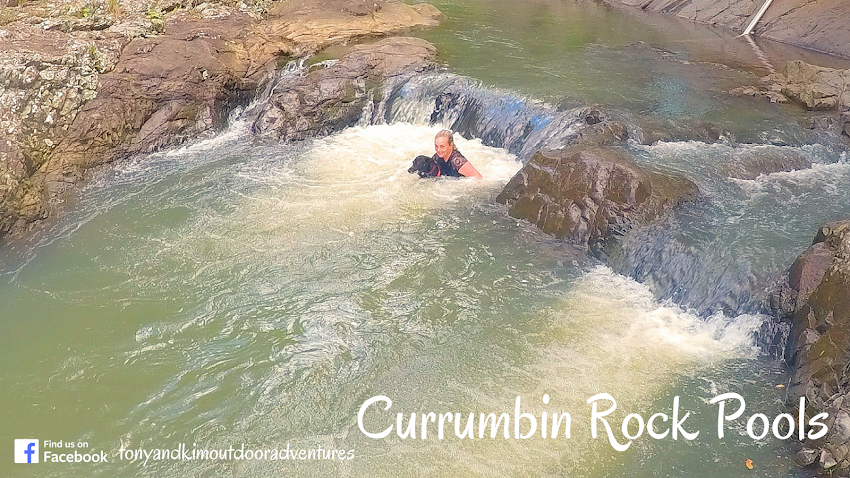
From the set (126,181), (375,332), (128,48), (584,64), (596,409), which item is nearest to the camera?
(596,409)

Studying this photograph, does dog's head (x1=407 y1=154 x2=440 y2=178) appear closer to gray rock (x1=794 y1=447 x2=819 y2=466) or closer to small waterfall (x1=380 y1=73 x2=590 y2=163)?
small waterfall (x1=380 y1=73 x2=590 y2=163)

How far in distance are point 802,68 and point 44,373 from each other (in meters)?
9.52

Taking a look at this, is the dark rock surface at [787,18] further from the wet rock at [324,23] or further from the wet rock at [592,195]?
the wet rock at [592,195]

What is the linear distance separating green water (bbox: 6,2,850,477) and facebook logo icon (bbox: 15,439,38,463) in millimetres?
67

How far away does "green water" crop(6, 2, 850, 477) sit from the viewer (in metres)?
Answer: 4.21

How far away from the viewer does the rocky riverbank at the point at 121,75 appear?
25.0ft

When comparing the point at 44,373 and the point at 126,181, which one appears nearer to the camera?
the point at 44,373

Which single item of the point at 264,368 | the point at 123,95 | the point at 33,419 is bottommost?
the point at 33,419

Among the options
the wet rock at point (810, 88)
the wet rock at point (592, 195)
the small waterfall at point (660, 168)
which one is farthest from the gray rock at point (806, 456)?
the wet rock at point (810, 88)

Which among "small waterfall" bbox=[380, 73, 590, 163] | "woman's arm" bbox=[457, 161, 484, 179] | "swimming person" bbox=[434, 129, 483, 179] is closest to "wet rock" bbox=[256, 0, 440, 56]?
"small waterfall" bbox=[380, 73, 590, 163]

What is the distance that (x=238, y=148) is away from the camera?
887 cm

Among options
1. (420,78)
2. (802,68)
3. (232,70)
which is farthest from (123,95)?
(802,68)

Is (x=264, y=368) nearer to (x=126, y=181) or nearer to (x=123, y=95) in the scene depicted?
(x=126, y=181)

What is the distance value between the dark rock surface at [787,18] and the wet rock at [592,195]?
7.30m
